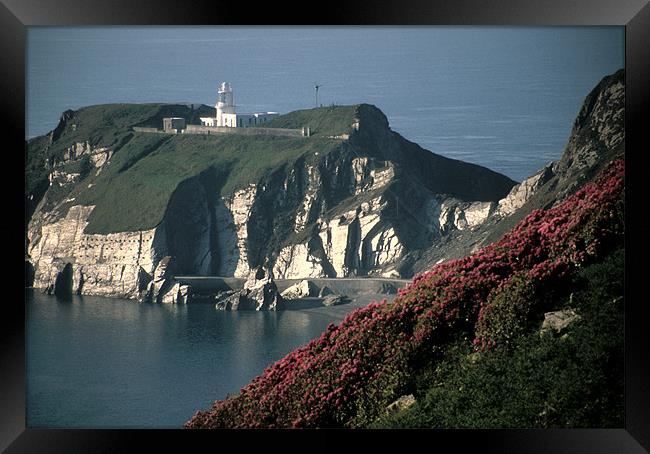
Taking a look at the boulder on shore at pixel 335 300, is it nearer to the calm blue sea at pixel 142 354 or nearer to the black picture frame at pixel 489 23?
the calm blue sea at pixel 142 354

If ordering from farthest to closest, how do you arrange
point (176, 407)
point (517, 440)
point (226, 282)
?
point (226, 282), point (176, 407), point (517, 440)

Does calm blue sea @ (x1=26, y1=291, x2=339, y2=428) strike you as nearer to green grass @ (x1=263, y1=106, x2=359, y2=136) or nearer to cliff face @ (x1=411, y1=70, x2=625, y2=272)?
cliff face @ (x1=411, y1=70, x2=625, y2=272)

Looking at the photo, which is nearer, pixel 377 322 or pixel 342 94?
pixel 377 322

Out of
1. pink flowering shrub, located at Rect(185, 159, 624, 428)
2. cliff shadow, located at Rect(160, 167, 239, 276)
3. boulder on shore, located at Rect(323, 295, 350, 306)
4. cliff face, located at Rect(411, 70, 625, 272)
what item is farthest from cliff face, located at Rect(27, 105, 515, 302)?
pink flowering shrub, located at Rect(185, 159, 624, 428)

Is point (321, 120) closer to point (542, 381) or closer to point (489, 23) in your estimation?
point (489, 23)

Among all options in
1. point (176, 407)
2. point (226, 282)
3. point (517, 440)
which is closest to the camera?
point (517, 440)
